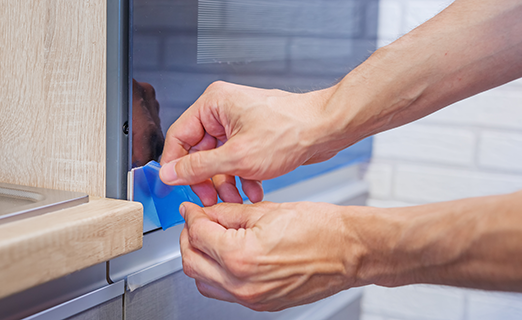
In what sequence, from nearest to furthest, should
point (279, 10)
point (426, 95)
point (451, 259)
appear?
point (451, 259) < point (426, 95) < point (279, 10)

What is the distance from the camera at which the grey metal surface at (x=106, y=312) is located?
330 mm

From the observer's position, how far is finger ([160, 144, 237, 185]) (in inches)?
14.9

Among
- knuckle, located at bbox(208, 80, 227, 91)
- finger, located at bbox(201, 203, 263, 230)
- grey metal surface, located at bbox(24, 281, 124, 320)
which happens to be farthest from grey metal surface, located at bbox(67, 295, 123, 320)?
knuckle, located at bbox(208, 80, 227, 91)

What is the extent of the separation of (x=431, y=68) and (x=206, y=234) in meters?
0.27

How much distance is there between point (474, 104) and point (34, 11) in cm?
88

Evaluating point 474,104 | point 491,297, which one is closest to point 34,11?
point 474,104

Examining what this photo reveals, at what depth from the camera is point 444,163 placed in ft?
3.20

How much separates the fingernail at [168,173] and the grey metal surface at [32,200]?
0.24ft

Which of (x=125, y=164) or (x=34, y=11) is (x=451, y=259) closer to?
(x=125, y=164)

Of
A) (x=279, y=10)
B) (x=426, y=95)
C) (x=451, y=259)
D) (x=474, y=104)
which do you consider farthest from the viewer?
(x=474, y=104)

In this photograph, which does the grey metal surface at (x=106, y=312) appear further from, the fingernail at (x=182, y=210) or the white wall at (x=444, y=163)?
the white wall at (x=444, y=163)

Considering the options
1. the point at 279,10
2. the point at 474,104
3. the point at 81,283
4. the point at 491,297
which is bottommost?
the point at 491,297

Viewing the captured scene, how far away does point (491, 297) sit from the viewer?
0.96 meters

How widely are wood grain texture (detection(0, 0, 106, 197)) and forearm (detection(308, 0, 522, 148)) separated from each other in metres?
0.21
